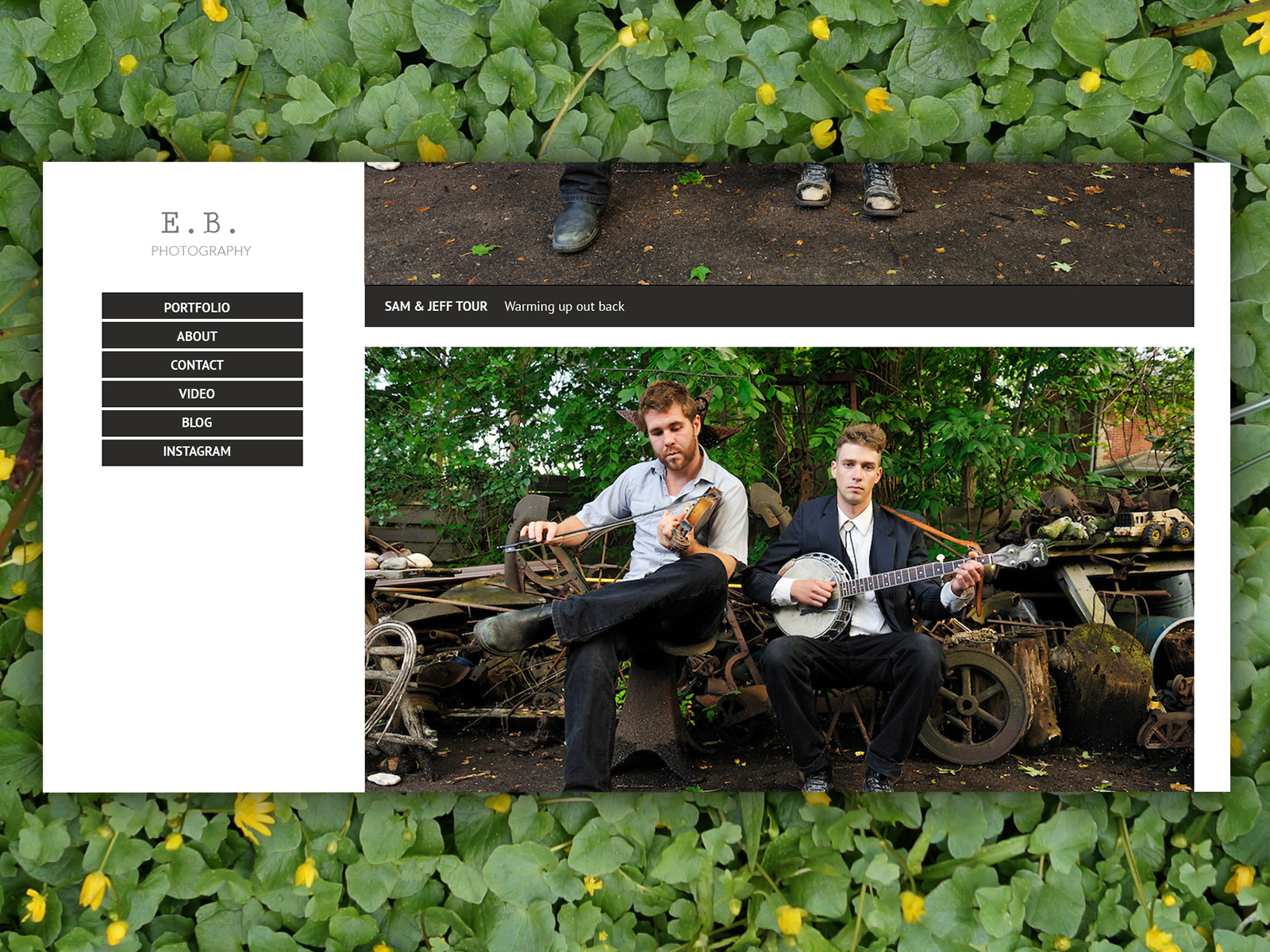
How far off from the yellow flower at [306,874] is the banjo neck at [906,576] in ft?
A: 2.99

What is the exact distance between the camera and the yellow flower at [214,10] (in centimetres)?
127

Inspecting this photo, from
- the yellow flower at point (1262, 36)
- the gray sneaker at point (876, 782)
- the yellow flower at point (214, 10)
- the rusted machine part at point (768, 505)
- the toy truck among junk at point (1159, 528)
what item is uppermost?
the yellow flower at point (214, 10)

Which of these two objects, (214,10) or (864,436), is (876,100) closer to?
(864,436)

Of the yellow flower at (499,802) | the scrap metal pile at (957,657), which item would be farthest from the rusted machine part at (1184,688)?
the yellow flower at (499,802)

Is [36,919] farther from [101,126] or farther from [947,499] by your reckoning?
[947,499]

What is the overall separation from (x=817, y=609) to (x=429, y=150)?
91 cm

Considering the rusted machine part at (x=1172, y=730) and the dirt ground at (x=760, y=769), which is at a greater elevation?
the rusted machine part at (x=1172, y=730)

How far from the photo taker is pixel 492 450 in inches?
50.9

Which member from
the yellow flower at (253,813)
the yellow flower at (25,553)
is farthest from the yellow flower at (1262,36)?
the yellow flower at (25,553)

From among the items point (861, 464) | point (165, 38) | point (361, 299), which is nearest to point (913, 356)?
point (861, 464)

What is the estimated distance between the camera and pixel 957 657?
4.28 feet

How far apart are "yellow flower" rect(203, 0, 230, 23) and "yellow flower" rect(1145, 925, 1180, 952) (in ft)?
6.39

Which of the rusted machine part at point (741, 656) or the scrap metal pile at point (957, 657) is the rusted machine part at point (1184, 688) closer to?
the scrap metal pile at point (957, 657)
